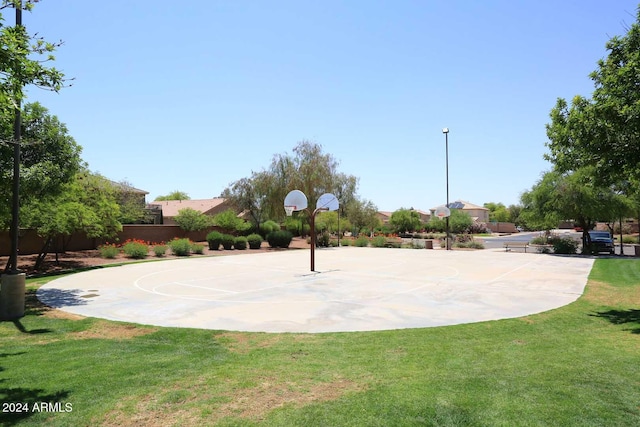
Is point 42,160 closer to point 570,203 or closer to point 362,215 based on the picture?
point 570,203

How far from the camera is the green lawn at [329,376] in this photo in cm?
459

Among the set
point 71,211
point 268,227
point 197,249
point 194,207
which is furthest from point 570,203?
point 194,207

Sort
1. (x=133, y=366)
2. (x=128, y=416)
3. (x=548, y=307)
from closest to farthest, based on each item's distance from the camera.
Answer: (x=128, y=416), (x=133, y=366), (x=548, y=307)

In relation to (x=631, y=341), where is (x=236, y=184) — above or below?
above

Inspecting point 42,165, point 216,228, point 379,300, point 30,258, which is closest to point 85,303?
point 42,165

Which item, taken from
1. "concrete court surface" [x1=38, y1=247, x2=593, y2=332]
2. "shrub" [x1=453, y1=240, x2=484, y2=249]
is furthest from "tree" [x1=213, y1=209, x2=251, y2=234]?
"shrub" [x1=453, y1=240, x2=484, y2=249]

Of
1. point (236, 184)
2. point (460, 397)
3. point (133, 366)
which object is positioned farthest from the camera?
point (236, 184)

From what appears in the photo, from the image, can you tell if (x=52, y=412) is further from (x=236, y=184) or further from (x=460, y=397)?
(x=236, y=184)

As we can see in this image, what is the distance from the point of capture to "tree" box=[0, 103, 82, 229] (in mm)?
12562

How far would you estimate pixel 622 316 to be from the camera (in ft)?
34.7

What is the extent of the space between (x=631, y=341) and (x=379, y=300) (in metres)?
6.46

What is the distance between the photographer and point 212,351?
7.55 metres

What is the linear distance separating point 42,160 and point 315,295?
10.3 meters

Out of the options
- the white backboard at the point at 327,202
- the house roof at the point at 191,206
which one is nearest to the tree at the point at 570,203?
the white backboard at the point at 327,202
